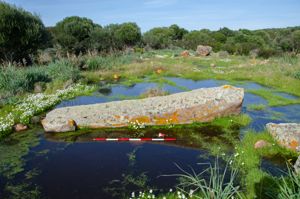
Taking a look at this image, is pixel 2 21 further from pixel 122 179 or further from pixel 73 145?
pixel 122 179

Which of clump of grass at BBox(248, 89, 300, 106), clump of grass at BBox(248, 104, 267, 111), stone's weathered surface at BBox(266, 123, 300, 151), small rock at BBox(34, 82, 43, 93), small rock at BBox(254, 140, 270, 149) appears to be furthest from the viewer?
small rock at BBox(34, 82, 43, 93)

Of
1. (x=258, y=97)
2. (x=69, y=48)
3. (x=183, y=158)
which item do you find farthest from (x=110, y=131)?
(x=69, y=48)

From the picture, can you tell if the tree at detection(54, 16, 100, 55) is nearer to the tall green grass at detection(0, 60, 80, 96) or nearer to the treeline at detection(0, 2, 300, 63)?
the treeline at detection(0, 2, 300, 63)

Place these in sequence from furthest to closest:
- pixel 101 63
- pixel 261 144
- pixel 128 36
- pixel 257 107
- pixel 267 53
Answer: pixel 128 36 → pixel 267 53 → pixel 101 63 → pixel 257 107 → pixel 261 144

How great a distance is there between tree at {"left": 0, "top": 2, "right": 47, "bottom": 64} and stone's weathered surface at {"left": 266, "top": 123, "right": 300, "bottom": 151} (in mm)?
21209

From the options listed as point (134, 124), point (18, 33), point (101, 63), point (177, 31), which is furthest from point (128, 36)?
point (134, 124)

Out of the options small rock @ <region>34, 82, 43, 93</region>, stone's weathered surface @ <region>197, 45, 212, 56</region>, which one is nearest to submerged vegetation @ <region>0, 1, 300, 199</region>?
small rock @ <region>34, 82, 43, 93</region>

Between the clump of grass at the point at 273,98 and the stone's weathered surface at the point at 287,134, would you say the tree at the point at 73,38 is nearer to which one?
the clump of grass at the point at 273,98

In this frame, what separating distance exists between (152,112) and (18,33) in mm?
20393

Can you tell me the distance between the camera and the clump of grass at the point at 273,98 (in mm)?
13762

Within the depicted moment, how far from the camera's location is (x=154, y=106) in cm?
1088

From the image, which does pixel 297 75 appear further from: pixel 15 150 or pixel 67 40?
pixel 67 40

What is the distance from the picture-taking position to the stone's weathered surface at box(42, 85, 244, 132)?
34.0ft

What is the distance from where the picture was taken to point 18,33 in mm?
25547
